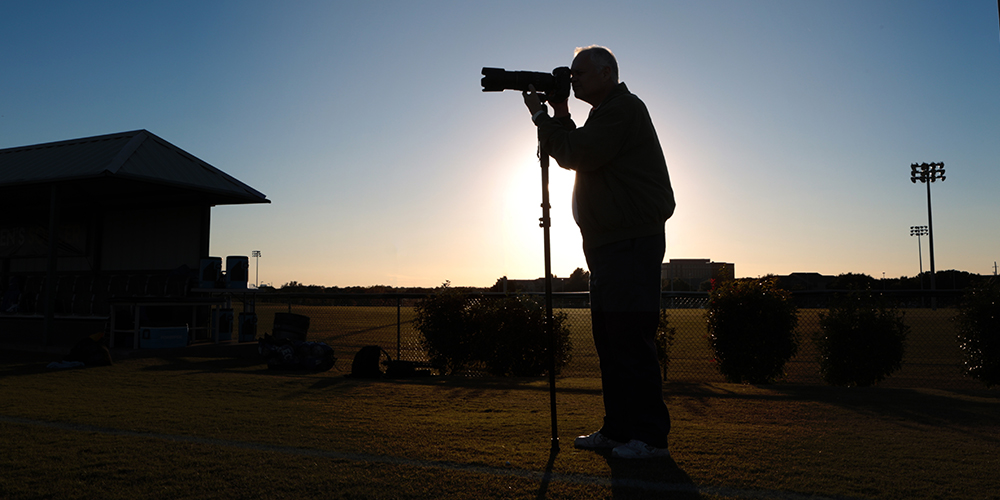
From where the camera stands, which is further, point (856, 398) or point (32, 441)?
point (856, 398)

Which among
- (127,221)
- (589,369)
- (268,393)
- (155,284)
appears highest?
(127,221)

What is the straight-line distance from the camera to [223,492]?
2.16 meters

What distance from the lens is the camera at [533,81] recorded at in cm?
300

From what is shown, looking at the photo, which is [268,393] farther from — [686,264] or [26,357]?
[686,264]

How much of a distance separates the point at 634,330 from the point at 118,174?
38.2ft

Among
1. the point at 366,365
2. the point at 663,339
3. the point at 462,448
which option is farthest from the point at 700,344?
the point at 462,448

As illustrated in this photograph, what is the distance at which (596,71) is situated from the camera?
295 centimetres

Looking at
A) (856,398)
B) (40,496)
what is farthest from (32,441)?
(856,398)

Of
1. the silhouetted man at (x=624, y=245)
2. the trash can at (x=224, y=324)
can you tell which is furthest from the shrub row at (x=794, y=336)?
the trash can at (x=224, y=324)

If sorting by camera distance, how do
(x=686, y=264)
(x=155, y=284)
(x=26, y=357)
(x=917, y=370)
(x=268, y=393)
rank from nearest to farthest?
(x=268, y=393), (x=26, y=357), (x=917, y=370), (x=155, y=284), (x=686, y=264)

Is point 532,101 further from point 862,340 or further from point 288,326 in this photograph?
point 288,326

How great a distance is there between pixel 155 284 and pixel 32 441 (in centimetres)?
1367

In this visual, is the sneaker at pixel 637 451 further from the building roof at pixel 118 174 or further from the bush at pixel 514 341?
the building roof at pixel 118 174

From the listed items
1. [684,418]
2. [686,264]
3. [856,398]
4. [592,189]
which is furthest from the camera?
[686,264]
